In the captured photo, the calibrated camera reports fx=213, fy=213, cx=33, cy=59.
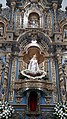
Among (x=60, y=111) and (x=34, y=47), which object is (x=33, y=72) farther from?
(x=60, y=111)

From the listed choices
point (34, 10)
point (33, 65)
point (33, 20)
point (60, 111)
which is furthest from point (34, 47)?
point (60, 111)

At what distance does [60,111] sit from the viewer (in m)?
11.1

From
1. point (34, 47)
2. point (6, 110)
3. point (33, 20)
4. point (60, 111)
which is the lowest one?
point (60, 111)

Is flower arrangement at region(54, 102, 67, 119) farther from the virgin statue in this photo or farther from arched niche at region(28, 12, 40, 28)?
arched niche at region(28, 12, 40, 28)

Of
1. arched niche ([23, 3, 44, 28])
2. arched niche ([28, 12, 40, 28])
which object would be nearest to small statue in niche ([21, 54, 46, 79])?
arched niche ([28, 12, 40, 28])

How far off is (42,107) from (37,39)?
5.17m

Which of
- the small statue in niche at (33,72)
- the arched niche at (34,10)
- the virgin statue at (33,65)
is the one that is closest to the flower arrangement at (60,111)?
the small statue in niche at (33,72)

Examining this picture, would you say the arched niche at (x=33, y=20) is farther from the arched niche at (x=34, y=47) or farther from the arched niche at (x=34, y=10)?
the arched niche at (x=34, y=47)

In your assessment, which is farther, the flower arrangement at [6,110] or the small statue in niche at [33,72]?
the small statue in niche at [33,72]

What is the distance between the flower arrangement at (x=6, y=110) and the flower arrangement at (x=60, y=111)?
2342mm

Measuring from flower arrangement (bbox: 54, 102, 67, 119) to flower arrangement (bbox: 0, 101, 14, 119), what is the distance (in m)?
2.34

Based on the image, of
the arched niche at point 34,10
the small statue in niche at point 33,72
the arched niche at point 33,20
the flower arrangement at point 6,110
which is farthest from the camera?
the arched niche at point 34,10

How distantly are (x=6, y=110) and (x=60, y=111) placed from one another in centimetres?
281

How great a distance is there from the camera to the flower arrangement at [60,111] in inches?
432
